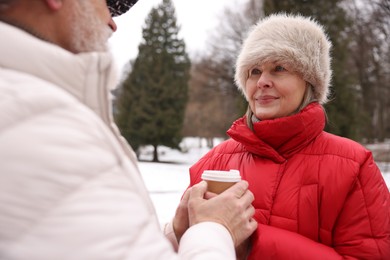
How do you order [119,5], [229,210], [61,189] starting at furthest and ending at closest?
[119,5] → [229,210] → [61,189]

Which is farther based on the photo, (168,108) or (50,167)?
(168,108)

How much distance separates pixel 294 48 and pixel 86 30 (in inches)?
53.7

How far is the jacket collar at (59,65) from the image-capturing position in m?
0.87

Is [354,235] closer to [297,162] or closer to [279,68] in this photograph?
[297,162]

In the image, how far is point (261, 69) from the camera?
2.22 m

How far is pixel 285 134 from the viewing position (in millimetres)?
1976

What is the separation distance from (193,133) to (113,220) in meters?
33.2

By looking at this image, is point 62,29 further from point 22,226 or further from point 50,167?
point 22,226

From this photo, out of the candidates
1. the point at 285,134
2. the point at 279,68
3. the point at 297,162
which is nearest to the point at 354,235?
the point at 297,162

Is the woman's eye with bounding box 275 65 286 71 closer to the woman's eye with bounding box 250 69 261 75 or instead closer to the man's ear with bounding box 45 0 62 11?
the woman's eye with bounding box 250 69 261 75

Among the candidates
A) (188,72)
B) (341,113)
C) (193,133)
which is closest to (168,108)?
(188,72)

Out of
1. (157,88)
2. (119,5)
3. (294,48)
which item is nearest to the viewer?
(119,5)

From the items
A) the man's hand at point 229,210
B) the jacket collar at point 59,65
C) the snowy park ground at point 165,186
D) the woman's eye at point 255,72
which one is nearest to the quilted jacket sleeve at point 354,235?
the man's hand at point 229,210

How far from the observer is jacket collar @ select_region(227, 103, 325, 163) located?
1.95 m
